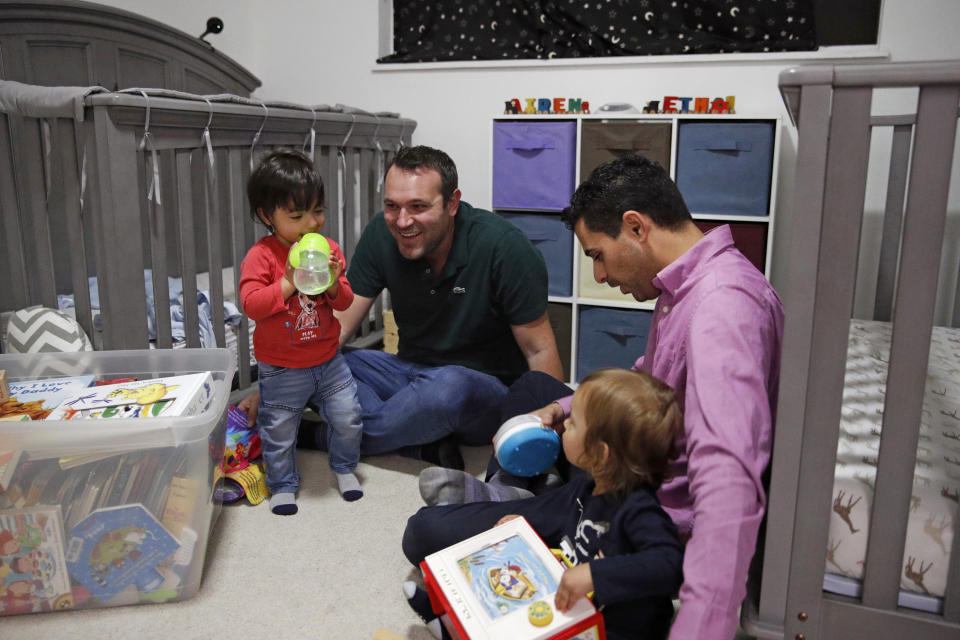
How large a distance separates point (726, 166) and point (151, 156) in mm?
1725

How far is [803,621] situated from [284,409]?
118 cm

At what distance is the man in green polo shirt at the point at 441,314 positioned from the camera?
6.20 feet

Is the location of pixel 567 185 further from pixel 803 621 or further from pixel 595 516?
pixel 803 621

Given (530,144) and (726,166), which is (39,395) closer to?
(530,144)

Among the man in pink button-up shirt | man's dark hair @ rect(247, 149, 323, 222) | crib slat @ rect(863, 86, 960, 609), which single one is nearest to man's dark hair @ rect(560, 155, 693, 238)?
the man in pink button-up shirt

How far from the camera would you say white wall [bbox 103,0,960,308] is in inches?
104

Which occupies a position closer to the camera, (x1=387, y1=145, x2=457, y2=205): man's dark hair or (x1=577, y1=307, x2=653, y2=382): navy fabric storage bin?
(x1=387, y1=145, x2=457, y2=205): man's dark hair

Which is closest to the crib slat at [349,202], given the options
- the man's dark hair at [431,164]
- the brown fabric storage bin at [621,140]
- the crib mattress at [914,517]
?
the man's dark hair at [431,164]

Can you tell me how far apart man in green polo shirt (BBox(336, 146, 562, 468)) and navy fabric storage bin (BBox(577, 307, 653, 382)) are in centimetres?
62

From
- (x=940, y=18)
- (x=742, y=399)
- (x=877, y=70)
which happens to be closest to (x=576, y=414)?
(x=742, y=399)

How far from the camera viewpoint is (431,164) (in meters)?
1.86

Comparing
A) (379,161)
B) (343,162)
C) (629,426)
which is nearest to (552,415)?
(629,426)

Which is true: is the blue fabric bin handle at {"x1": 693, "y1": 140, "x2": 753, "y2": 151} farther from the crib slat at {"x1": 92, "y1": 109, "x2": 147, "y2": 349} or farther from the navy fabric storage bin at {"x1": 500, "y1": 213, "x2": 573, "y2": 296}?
the crib slat at {"x1": 92, "y1": 109, "x2": 147, "y2": 349}

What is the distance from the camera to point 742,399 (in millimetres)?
953
